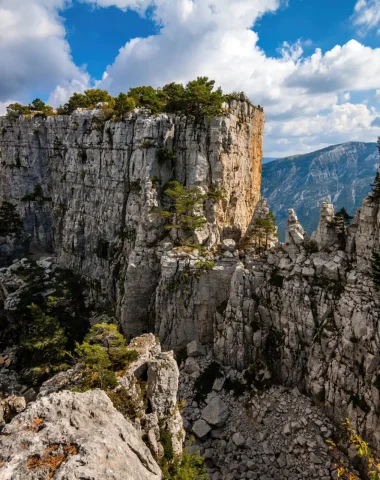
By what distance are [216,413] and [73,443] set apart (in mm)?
22598

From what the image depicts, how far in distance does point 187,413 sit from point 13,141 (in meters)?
64.7

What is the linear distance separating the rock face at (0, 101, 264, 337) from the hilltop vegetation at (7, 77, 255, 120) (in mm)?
1894

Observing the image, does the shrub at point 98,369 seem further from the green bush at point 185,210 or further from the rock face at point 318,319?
the green bush at point 185,210

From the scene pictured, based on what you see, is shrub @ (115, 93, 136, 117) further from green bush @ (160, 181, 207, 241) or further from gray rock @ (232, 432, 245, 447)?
gray rock @ (232, 432, 245, 447)

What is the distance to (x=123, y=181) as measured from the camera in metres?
50.1

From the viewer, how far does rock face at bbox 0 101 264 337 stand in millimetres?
43750

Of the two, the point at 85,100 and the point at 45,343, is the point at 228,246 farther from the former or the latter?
the point at 85,100

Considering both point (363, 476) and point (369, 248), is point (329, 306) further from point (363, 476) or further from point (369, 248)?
point (363, 476)

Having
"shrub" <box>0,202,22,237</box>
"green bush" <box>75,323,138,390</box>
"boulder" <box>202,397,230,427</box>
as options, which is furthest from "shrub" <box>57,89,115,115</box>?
"boulder" <box>202,397,230,427</box>

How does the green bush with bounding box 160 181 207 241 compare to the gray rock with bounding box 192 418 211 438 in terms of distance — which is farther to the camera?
the green bush with bounding box 160 181 207 241

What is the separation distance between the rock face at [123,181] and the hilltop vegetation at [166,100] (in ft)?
6.21

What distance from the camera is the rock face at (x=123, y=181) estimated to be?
4375 centimetres

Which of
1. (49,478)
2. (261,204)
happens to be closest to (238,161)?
(261,204)

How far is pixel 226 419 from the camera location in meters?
31.8
